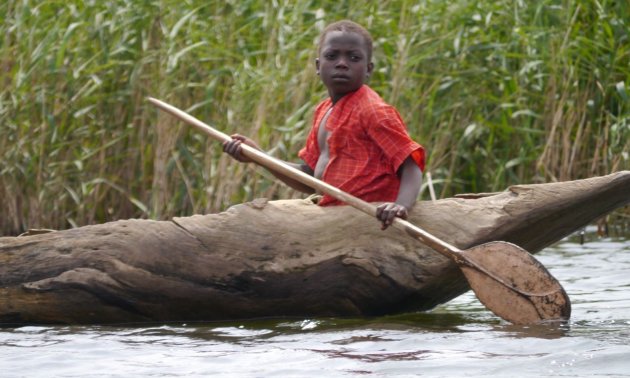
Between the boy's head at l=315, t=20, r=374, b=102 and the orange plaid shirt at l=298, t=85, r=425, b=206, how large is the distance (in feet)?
0.19

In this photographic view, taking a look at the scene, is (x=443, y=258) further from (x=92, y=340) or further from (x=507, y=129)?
(x=507, y=129)

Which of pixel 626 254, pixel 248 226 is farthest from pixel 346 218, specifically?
pixel 626 254

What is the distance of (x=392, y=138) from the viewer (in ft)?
17.1

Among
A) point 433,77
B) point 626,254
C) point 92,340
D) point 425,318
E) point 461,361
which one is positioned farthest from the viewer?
point 433,77

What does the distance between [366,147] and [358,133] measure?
63mm

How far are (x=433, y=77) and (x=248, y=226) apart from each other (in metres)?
2.91

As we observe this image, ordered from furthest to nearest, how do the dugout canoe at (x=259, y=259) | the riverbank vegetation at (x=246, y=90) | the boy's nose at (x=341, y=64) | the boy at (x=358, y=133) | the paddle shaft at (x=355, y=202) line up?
the riverbank vegetation at (x=246, y=90) < the boy's nose at (x=341, y=64) < the boy at (x=358, y=133) < the dugout canoe at (x=259, y=259) < the paddle shaft at (x=355, y=202)

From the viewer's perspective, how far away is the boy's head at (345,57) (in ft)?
17.6

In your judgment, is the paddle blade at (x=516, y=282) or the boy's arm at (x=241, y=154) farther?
the boy's arm at (x=241, y=154)

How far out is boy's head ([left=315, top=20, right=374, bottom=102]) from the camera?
535 centimetres

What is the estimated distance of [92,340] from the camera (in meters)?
4.90

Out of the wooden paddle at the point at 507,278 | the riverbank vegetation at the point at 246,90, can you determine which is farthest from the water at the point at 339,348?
the riverbank vegetation at the point at 246,90

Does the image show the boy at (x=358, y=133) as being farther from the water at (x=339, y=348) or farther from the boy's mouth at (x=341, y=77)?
the water at (x=339, y=348)

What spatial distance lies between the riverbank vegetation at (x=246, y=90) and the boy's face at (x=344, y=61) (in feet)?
7.17
